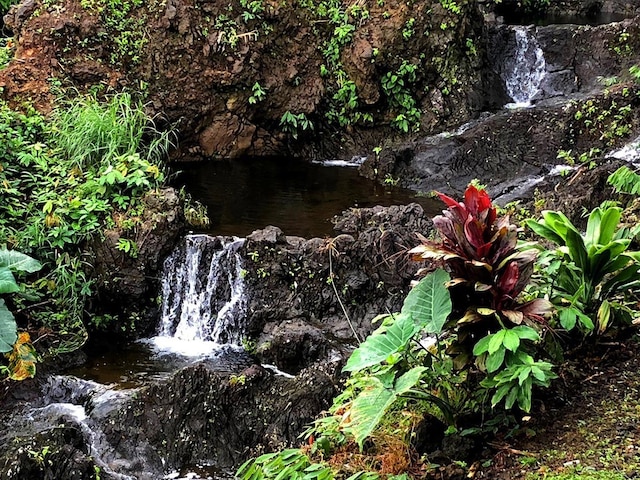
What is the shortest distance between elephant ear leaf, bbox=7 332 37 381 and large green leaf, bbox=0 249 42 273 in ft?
2.22

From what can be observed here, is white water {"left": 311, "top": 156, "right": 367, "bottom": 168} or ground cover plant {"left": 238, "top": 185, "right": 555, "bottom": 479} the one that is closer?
ground cover plant {"left": 238, "top": 185, "right": 555, "bottom": 479}

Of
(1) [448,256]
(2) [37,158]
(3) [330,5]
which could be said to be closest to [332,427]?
(1) [448,256]

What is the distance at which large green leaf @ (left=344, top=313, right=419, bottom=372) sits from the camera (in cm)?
256

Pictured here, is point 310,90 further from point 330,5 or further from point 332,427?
point 332,427

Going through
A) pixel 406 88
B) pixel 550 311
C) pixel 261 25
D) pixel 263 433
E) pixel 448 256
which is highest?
pixel 261 25

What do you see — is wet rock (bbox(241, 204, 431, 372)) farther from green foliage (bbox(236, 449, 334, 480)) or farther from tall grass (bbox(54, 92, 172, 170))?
green foliage (bbox(236, 449, 334, 480))

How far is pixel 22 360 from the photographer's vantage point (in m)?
5.49

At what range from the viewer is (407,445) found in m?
2.63

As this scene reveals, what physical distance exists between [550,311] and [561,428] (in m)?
0.50

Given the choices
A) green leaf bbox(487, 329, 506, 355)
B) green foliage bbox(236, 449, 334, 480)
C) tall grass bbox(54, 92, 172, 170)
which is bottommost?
green foliage bbox(236, 449, 334, 480)

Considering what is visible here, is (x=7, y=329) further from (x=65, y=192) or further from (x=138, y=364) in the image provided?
(x=65, y=192)

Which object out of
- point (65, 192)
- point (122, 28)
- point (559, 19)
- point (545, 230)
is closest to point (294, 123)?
point (122, 28)

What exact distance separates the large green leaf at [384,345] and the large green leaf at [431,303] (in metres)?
0.05

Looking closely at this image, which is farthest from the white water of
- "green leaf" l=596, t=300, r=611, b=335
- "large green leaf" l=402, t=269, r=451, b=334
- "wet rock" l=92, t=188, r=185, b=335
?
"large green leaf" l=402, t=269, r=451, b=334
